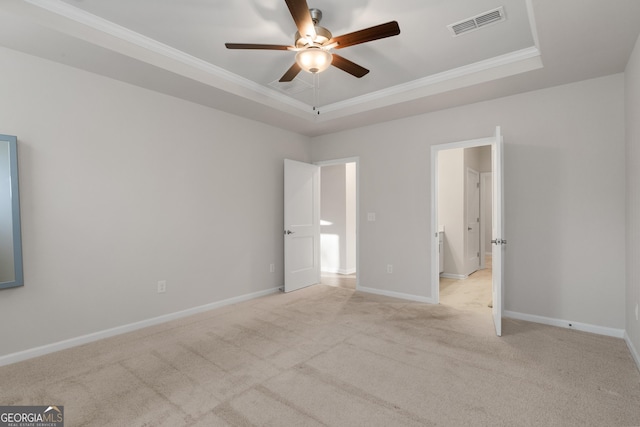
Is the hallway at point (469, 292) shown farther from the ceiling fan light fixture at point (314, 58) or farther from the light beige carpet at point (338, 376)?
the ceiling fan light fixture at point (314, 58)

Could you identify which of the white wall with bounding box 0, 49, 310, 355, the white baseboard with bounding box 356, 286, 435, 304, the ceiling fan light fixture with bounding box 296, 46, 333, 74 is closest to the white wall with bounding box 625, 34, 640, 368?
the white baseboard with bounding box 356, 286, 435, 304

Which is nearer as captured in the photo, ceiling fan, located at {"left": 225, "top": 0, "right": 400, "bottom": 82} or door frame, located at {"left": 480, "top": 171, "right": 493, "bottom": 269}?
ceiling fan, located at {"left": 225, "top": 0, "right": 400, "bottom": 82}

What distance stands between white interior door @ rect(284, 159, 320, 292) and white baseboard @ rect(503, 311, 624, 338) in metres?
2.82

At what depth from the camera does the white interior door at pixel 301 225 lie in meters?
4.82

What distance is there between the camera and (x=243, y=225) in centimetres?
437

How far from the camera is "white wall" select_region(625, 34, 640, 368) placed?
2.45 m

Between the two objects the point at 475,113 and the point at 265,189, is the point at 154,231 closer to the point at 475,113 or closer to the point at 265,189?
the point at 265,189

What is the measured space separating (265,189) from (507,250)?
10.7 ft

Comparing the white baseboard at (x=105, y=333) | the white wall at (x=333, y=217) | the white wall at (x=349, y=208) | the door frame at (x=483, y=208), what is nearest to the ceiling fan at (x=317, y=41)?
the white baseboard at (x=105, y=333)

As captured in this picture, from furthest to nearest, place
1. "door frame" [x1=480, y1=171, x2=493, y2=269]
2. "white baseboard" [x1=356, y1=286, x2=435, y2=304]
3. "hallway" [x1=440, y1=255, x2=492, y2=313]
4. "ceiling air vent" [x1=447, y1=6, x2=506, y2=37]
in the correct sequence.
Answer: "door frame" [x1=480, y1=171, x2=493, y2=269], "white baseboard" [x1=356, y1=286, x2=435, y2=304], "hallway" [x1=440, y1=255, x2=492, y2=313], "ceiling air vent" [x1=447, y1=6, x2=506, y2=37]

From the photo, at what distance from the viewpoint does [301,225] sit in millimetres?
5070

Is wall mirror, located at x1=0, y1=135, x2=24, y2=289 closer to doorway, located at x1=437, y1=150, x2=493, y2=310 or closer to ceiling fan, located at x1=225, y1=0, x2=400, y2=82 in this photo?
ceiling fan, located at x1=225, y1=0, x2=400, y2=82

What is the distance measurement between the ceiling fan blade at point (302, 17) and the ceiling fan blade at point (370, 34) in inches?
7.4

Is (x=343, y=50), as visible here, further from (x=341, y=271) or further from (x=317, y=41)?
(x=341, y=271)
